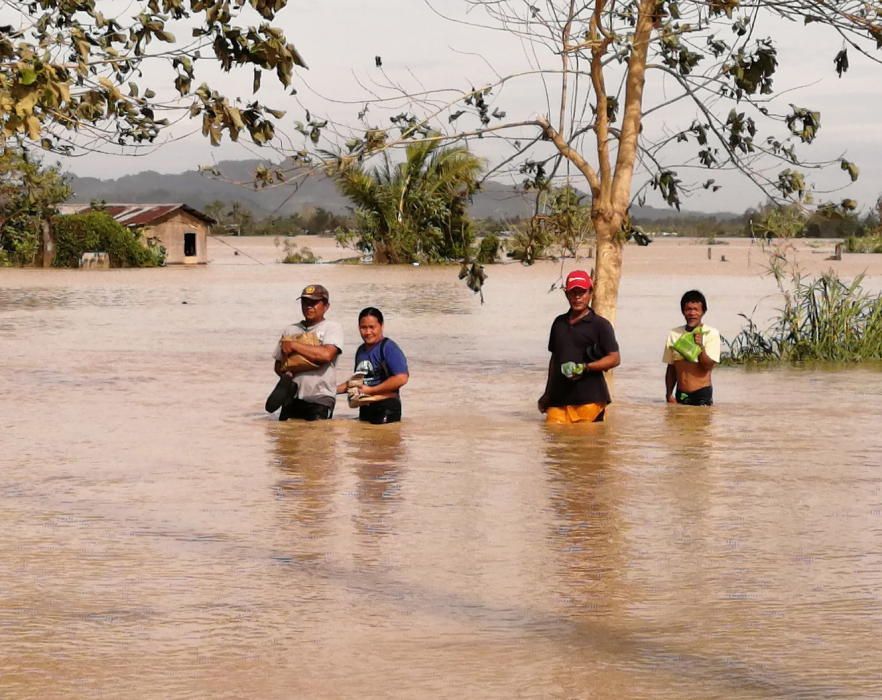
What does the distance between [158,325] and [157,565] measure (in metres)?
22.2

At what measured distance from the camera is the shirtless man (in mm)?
13703

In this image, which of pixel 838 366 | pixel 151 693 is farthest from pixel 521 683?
pixel 838 366

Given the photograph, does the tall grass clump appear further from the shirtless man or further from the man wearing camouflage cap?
the man wearing camouflage cap

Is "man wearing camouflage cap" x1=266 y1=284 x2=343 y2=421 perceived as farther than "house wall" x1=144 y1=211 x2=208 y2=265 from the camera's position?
No

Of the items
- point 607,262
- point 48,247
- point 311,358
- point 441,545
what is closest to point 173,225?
point 48,247

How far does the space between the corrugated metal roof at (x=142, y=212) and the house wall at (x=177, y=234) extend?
0.33 m

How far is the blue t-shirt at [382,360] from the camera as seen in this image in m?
13.2

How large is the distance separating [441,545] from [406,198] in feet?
170

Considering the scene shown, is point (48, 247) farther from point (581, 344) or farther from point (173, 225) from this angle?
point (581, 344)

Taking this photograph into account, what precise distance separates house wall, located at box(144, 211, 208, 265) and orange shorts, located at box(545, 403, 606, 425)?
52662mm

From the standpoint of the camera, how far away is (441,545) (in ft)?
29.2

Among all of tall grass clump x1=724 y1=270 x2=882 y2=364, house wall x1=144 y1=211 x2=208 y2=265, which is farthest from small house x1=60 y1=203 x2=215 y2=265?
tall grass clump x1=724 y1=270 x2=882 y2=364

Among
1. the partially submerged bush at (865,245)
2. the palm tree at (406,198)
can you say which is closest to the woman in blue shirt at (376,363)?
the palm tree at (406,198)

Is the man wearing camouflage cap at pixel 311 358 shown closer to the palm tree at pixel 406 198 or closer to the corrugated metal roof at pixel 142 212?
the palm tree at pixel 406 198
